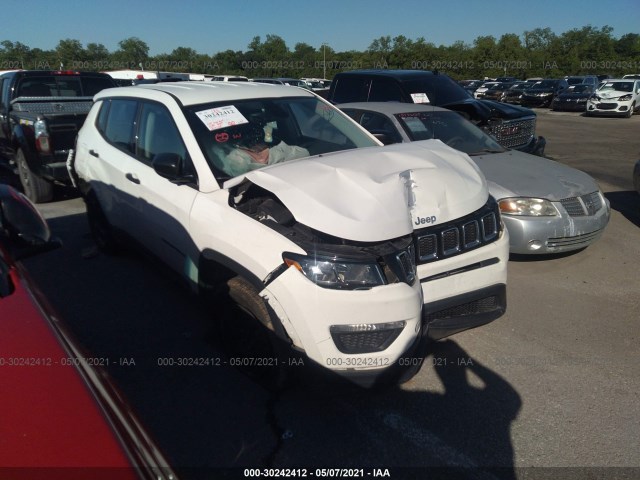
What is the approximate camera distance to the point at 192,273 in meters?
3.29

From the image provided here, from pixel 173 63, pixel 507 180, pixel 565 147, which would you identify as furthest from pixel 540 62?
pixel 507 180

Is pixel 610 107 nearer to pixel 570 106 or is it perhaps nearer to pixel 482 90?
pixel 570 106

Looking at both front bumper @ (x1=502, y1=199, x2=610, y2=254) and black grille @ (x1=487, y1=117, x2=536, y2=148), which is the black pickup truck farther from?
black grille @ (x1=487, y1=117, x2=536, y2=148)

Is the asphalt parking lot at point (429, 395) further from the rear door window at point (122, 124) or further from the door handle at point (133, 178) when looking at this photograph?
the rear door window at point (122, 124)

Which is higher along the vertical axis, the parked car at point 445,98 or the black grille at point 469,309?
the parked car at point 445,98

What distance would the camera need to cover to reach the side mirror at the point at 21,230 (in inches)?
91.4

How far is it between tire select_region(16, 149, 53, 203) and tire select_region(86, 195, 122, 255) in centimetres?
291

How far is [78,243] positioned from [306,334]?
444 centimetres

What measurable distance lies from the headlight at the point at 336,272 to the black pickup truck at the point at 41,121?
20.0 feet

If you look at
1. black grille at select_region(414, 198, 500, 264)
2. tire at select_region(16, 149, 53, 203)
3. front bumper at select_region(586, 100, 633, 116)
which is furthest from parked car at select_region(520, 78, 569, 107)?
black grille at select_region(414, 198, 500, 264)

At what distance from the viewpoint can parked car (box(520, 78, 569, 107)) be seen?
27.4m

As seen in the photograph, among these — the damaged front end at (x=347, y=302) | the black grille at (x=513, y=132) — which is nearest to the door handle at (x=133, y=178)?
the damaged front end at (x=347, y=302)

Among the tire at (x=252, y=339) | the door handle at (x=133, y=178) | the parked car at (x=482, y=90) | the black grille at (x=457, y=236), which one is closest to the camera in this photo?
the tire at (x=252, y=339)

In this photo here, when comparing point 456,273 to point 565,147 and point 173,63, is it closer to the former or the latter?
point 565,147
